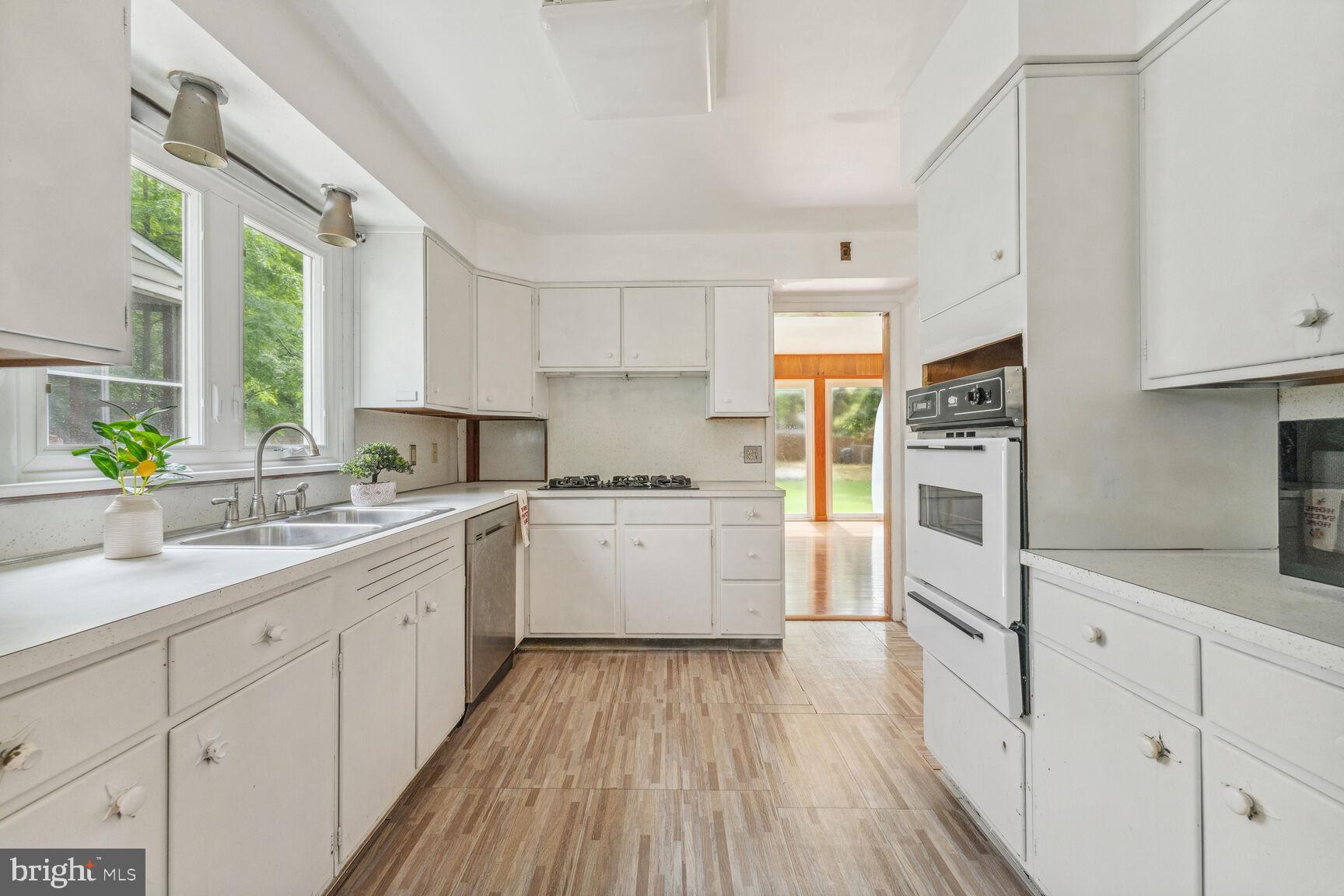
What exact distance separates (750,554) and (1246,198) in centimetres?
240

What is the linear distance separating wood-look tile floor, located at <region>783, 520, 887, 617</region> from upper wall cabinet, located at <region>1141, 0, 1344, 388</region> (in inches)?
90.5

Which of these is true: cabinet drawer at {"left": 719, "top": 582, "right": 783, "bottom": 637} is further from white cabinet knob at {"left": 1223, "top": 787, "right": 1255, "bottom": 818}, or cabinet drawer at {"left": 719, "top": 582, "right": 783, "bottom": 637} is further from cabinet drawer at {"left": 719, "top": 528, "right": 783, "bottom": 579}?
white cabinet knob at {"left": 1223, "top": 787, "right": 1255, "bottom": 818}

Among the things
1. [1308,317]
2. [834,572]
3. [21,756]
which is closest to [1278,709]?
[1308,317]

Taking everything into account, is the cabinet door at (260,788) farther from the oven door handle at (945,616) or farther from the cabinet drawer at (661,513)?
the cabinet drawer at (661,513)

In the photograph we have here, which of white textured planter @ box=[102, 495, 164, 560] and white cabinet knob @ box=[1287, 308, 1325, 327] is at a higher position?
white cabinet knob @ box=[1287, 308, 1325, 327]

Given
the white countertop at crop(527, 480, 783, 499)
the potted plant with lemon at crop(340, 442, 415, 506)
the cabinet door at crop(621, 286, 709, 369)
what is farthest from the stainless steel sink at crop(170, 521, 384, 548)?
the cabinet door at crop(621, 286, 709, 369)

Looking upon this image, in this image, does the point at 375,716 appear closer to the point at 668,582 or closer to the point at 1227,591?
the point at 668,582

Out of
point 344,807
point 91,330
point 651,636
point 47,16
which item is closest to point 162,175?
point 47,16

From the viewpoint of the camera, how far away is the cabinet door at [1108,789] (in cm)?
98

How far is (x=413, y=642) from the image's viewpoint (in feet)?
5.97

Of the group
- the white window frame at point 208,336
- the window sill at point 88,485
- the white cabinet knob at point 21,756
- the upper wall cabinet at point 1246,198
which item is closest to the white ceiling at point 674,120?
the white window frame at point 208,336

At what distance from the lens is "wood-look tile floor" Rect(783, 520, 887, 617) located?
388 centimetres

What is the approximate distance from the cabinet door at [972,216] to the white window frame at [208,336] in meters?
2.46

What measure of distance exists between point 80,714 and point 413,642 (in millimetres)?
1074
